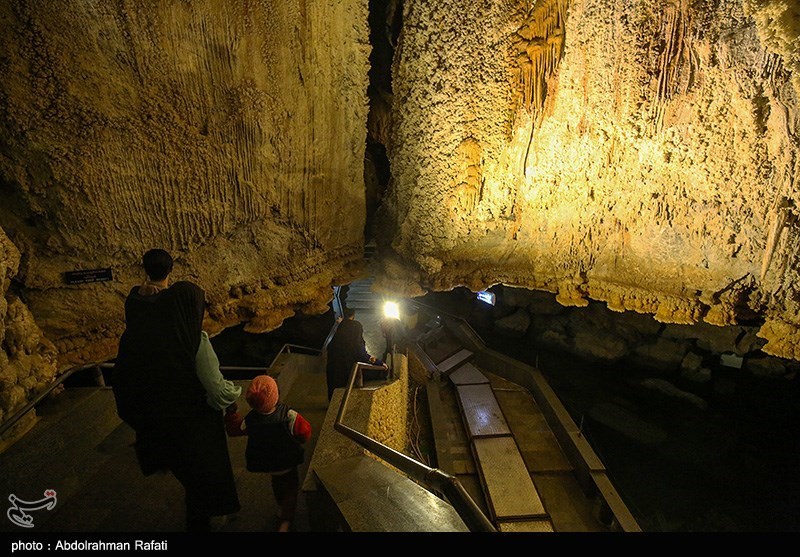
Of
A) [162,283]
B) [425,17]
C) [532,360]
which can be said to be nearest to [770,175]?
[425,17]

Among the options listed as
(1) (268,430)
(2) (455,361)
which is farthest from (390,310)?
(2) (455,361)

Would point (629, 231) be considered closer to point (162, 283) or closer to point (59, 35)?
point (162, 283)

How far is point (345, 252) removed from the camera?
21.1 feet

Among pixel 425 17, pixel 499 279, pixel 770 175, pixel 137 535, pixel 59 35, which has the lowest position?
pixel 137 535

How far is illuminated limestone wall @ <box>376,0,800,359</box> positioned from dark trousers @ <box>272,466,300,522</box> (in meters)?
3.83

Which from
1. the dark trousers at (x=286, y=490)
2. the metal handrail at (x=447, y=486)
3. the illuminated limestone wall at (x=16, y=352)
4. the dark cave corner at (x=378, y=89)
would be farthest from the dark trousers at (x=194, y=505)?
the dark cave corner at (x=378, y=89)

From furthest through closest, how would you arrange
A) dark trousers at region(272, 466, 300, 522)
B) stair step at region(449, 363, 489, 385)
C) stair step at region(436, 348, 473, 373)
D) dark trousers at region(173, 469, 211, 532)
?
stair step at region(436, 348, 473, 373) < stair step at region(449, 363, 489, 385) < dark trousers at region(272, 466, 300, 522) < dark trousers at region(173, 469, 211, 532)

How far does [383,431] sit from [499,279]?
300cm

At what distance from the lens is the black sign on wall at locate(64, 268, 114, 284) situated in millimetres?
3941

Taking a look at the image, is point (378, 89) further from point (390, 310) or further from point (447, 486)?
point (447, 486)

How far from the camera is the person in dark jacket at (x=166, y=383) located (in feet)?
7.15

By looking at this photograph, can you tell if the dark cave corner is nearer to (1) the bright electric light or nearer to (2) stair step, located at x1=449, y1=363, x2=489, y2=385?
(1) the bright electric light

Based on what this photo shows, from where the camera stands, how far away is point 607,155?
440 cm

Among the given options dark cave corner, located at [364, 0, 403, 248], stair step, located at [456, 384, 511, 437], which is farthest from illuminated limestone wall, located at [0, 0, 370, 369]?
stair step, located at [456, 384, 511, 437]
